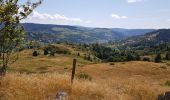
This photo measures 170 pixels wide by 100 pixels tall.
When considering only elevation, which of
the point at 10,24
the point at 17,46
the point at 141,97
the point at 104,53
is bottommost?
the point at 104,53

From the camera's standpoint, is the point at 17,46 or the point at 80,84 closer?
the point at 80,84

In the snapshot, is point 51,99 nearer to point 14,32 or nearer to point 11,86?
point 11,86

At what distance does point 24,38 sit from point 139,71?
2106 inches

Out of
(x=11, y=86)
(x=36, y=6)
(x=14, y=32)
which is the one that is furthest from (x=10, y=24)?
(x=11, y=86)

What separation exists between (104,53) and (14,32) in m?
179

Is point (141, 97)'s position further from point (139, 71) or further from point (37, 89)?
point (139, 71)

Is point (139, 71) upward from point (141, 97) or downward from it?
downward

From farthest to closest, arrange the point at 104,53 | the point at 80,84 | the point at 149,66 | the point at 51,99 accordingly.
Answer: the point at 104,53 < the point at 149,66 < the point at 80,84 < the point at 51,99

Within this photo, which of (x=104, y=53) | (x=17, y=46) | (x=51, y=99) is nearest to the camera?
(x=51, y=99)

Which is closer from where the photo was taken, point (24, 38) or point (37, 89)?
point (37, 89)

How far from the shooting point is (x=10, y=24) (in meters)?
14.6

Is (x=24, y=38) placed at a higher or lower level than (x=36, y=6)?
lower

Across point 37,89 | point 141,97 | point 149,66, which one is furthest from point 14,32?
point 149,66

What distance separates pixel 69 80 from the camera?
1413 centimetres
